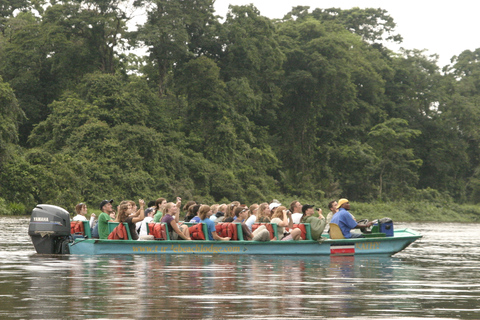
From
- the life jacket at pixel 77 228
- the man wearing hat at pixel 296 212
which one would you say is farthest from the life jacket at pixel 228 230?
the life jacket at pixel 77 228

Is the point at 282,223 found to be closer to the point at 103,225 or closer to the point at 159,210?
the point at 159,210

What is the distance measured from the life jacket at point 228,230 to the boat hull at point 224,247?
392 millimetres

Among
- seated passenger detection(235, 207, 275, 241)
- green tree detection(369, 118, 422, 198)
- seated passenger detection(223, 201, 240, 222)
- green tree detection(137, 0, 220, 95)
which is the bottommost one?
seated passenger detection(235, 207, 275, 241)

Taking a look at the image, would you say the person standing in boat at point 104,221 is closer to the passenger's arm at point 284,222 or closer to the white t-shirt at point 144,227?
the white t-shirt at point 144,227

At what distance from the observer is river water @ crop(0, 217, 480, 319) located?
27.8 ft

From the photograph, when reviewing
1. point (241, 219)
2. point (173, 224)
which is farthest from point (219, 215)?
point (173, 224)

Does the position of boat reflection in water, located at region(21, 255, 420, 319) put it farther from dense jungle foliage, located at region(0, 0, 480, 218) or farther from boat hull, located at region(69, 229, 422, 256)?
dense jungle foliage, located at region(0, 0, 480, 218)

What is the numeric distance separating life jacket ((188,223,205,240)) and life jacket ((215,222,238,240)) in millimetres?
469

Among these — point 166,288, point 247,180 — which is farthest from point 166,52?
point 166,288

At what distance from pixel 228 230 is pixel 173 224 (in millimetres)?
1223

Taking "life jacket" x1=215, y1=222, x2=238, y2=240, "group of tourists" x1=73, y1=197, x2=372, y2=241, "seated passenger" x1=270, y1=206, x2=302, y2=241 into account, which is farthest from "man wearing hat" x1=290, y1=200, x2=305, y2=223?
"life jacket" x1=215, y1=222, x2=238, y2=240

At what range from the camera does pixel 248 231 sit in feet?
56.3

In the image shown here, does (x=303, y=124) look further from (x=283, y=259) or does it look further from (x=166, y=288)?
(x=166, y=288)

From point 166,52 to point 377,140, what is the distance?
19.0 m
